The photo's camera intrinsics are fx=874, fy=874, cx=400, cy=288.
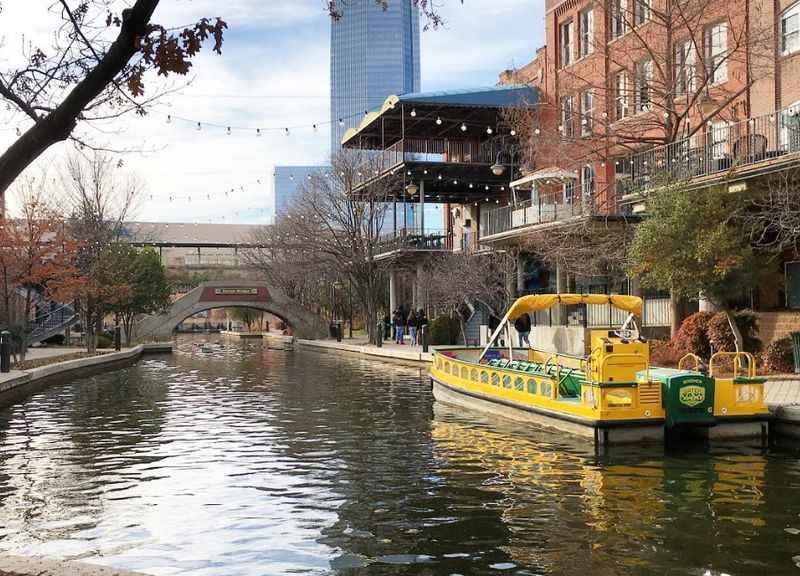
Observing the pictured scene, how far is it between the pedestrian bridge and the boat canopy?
42567 millimetres

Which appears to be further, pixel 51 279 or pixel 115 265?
pixel 115 265

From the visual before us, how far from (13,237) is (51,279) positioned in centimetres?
257

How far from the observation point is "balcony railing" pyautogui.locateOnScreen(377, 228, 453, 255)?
4638 cm

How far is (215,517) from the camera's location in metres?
10.9

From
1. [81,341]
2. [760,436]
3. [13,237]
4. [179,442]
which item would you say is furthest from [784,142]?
[81,341]

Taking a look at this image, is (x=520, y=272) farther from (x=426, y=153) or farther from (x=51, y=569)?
(x=51, y=569)

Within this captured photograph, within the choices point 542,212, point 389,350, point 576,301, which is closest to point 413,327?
point 389,350

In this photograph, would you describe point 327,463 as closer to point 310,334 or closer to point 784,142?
point 784,142

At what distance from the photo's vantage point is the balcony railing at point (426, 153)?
46.1 metres

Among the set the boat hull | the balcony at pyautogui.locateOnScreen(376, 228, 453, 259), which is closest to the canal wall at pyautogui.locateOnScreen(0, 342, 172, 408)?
the boat hull

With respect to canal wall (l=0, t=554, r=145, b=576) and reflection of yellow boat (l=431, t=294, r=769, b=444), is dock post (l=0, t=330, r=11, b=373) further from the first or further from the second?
canal wall (l=0, t=554, r=145, b=576)

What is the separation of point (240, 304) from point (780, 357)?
4528 centimetres

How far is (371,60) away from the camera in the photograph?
5053 centimetres

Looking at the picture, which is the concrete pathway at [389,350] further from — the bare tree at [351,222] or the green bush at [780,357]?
the green bush at [780,357]
